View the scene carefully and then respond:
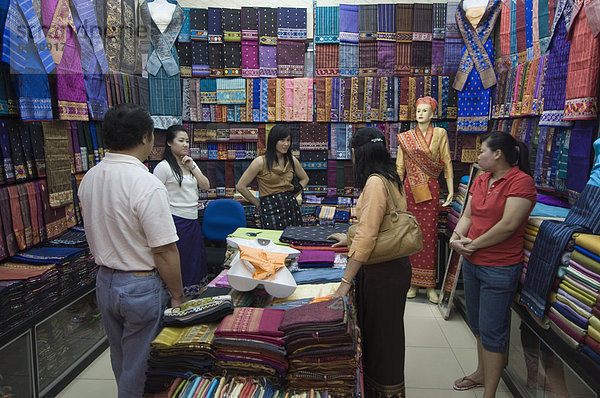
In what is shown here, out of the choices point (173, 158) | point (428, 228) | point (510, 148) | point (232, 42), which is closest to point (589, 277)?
point (510, 148)

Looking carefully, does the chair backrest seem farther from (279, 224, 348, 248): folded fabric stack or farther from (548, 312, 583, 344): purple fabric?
(548, 312, 583, 344): purple fabric

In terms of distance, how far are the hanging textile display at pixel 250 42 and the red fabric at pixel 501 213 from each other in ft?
10.8

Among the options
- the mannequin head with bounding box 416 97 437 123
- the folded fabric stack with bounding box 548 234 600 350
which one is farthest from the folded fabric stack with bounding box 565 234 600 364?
the mannequin head with bounding box 416 97 437 123

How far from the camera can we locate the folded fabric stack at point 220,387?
1.32m

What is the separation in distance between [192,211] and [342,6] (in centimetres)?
292

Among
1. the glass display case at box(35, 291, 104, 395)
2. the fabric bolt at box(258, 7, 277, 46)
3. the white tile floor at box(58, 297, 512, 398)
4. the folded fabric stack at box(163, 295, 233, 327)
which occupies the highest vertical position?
the fabric bolt at box(258, 7, 277, 46)

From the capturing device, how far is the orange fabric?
5.80ft

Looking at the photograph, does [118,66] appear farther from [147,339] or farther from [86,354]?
[147,339]

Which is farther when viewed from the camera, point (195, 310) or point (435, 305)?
point (435, 305)

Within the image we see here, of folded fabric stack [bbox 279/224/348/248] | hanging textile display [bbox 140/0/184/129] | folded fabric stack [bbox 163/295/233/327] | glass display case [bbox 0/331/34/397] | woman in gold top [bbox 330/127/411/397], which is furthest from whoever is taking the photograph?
hanging textile display [bbox 140/0/184/129]

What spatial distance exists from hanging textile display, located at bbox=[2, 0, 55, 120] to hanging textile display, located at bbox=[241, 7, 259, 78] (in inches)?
96.8

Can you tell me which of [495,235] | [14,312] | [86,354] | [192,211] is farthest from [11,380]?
[495,235]

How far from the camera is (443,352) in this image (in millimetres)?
3383

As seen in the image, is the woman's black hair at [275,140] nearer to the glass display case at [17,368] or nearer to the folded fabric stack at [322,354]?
the glass display case at [17,368]
